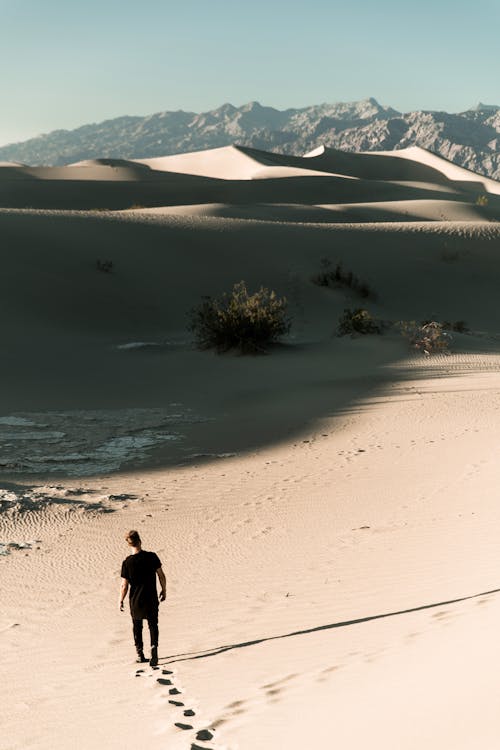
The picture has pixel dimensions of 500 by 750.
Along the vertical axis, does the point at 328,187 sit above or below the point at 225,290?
above

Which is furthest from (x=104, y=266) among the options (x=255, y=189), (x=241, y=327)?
(x=255, y=189)

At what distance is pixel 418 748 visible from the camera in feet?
10.8

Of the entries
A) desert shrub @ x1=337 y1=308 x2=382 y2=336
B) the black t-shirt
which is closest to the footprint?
the black t-shirt

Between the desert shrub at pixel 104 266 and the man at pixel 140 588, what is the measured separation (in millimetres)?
22304

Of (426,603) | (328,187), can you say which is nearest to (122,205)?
(328,187)

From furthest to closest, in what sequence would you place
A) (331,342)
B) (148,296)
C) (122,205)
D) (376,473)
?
(122,205) → (148,296) → (331,342) → (376,473)

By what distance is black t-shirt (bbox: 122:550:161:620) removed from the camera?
5.61 meters

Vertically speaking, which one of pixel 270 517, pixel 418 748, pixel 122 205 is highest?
pixel 122 205

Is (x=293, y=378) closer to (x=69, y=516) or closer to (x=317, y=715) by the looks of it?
(x=69, y=516)

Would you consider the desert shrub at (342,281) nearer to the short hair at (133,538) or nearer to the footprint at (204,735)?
the short hair at (133,538)

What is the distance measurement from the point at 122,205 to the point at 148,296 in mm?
29148

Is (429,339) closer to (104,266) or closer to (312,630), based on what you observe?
(104,266)

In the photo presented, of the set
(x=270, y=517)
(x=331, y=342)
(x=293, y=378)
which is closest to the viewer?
(x=270, y=517)

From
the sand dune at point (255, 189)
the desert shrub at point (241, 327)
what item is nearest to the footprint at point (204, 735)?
the desert shrub at point (241, 327)
